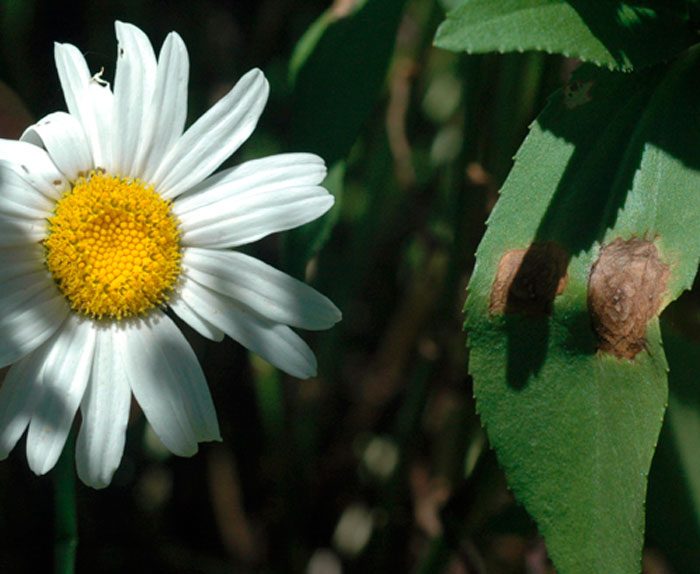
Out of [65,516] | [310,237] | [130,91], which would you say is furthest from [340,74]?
[65,516]

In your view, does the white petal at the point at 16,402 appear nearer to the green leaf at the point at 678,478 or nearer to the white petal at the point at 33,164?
the white petal at the point at 33,164

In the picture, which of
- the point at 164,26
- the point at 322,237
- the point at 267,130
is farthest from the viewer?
the point at 164,26

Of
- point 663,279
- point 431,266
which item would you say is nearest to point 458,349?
point 431,266

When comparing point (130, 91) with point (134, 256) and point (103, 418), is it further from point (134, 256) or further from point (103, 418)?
point (103, 418)

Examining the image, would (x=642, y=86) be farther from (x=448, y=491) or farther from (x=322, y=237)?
(x=448, y=491)

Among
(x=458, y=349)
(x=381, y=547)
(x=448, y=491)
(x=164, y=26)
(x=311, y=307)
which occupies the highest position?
(x=164, y=26)

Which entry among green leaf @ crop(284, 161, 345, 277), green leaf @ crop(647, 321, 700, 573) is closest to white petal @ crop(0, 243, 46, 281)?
green leaf @ crop(284, 161, 345, 277)
